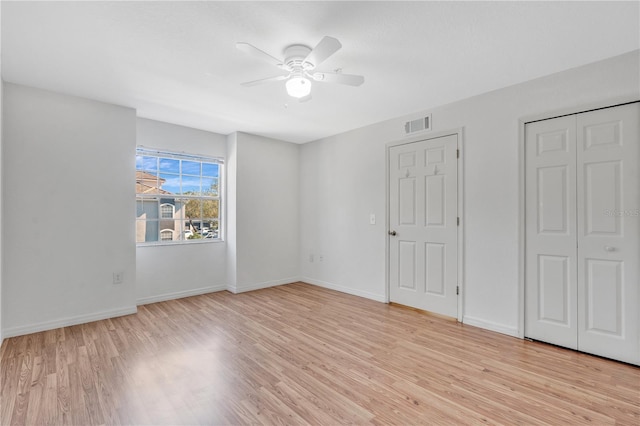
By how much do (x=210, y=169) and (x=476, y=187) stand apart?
12.6ft

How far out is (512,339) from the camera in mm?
2848

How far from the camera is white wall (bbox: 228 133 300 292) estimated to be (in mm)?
4637

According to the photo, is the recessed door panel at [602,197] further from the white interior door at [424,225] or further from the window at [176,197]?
the window at [176,197]

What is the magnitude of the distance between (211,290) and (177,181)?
177 cm

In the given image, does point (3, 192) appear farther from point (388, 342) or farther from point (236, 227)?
point (388, 342)

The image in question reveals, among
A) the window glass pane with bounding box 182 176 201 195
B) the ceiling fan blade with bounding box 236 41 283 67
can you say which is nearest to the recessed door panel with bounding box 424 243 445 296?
the ceiling fan blade with bounding box 236 41 283 67

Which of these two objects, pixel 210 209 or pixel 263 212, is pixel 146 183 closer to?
pixel 210 209

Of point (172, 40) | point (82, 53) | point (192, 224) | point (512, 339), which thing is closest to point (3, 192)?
point (82, 53)

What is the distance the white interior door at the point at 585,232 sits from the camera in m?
2.35

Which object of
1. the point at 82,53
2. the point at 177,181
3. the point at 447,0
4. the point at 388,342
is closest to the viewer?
the point at 447,0

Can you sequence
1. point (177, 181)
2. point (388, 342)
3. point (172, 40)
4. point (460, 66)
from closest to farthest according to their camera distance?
1. point (172, 40)
2. point (460, 66)
3. point (388, 342)
4. point (177, 181)

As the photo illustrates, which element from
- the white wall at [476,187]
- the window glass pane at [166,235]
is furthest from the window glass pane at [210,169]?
the white wall at [476,187]

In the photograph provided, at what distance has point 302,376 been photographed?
7.22 feet

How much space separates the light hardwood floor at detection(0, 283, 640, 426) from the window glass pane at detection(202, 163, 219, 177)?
2.33 metres
